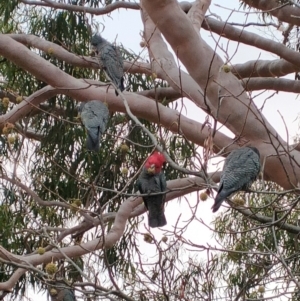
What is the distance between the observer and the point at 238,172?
88.0 inches

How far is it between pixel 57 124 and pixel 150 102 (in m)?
1.16

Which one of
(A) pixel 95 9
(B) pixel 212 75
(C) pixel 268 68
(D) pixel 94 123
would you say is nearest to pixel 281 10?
(C) pixel 268 68

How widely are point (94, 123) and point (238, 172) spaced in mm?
553

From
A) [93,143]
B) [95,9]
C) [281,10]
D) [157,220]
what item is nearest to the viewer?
[93,143]

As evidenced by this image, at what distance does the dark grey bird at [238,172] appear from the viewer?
2074 mm

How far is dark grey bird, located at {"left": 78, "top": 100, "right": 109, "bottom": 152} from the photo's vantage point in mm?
2441

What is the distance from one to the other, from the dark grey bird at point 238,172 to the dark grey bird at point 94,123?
0.46 meters

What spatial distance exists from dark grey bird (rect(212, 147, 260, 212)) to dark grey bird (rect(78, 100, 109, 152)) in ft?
1.49

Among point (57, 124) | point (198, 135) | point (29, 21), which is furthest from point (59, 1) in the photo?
point (198, 135)

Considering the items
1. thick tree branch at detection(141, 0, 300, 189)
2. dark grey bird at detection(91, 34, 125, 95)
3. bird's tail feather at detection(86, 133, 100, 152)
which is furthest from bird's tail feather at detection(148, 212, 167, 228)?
dark grey bird at detection(91, 34, 125, 95)

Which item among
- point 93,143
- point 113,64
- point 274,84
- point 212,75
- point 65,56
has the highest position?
point 65,56

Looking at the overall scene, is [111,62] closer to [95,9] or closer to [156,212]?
[156,212]

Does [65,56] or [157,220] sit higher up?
[65,56]

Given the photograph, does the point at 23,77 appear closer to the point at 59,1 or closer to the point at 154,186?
the point at 59,1
